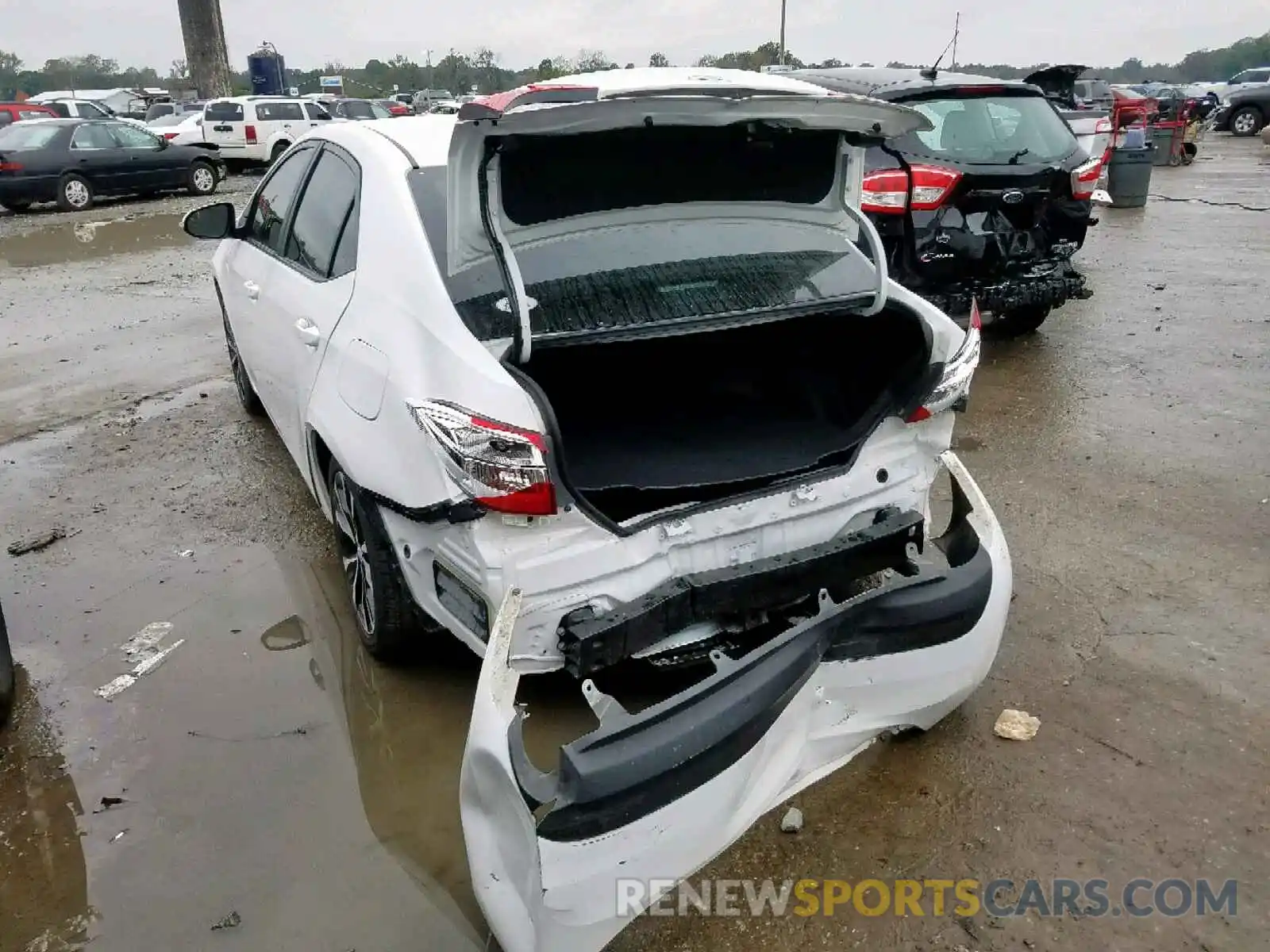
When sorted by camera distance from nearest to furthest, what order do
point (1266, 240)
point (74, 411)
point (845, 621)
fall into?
1. point (845, 621)
2. point (74, 411)
3. point (1266, 240)

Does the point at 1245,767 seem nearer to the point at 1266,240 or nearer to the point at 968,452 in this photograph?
the point at 968,452

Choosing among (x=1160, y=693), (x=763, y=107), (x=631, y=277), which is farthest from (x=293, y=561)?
(x=1160, y=693)

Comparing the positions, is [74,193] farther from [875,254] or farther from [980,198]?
[875,254]

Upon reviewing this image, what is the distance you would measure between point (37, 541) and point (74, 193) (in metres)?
13.5

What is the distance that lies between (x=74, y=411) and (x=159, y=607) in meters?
2.85

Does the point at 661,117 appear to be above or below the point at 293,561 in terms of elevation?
above

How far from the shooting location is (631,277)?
292cm

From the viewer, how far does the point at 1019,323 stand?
724cm

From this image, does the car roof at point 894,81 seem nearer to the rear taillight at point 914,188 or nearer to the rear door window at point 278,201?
the rear taillight at point 914,188

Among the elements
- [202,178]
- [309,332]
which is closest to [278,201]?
[309,332]

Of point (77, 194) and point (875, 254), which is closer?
point (875, 254)

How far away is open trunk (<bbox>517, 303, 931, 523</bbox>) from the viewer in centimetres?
286

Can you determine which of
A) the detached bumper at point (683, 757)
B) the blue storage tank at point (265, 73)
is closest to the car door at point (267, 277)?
the detached bumper at point (683, 757)

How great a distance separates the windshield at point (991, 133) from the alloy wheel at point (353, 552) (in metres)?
4.14
